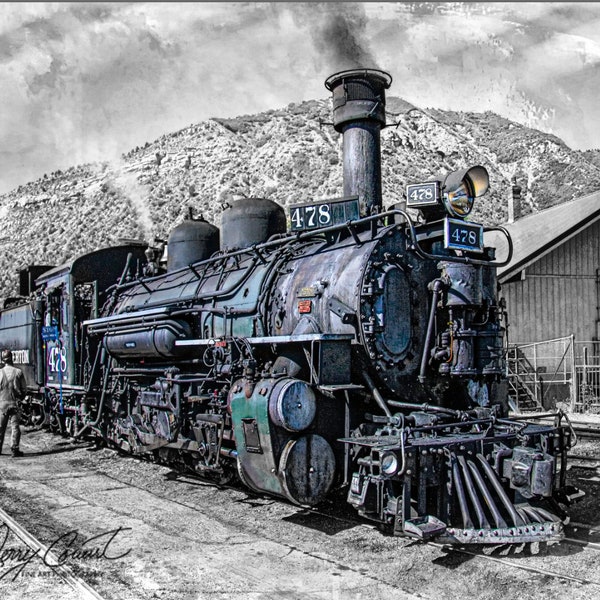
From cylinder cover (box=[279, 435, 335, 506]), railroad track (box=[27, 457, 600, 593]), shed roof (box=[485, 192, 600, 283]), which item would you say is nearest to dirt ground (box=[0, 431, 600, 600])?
railroad track (box=[27, 457, 600, 593])

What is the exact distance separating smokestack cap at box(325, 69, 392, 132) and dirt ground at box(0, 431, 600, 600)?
443cm

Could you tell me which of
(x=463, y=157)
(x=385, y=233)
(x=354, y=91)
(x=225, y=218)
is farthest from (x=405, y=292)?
(x=463, y=157)

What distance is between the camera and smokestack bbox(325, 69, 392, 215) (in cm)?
796

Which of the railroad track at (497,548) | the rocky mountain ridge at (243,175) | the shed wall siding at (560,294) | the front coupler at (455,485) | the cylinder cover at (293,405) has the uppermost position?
the rocky mountain ridge at (243,175)

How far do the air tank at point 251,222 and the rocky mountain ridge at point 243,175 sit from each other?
37.9m

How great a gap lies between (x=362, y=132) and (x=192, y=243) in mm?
3485

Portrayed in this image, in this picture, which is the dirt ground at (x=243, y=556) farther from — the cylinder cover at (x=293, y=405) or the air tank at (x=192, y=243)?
the air tank at (x=192, y=243)

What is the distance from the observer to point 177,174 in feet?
209

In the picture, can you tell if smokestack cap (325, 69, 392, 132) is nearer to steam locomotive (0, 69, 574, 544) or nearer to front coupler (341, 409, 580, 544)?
steam locomotive (0, 69, 574, 544)

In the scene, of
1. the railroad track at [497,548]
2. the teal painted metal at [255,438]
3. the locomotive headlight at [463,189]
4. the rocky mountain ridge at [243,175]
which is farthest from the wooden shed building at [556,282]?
the rocky mountain ridge at [243,175]

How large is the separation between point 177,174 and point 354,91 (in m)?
57.7

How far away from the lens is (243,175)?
6047 cm

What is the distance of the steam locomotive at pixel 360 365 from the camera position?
557cm

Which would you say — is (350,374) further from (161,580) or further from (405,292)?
(161,580)
